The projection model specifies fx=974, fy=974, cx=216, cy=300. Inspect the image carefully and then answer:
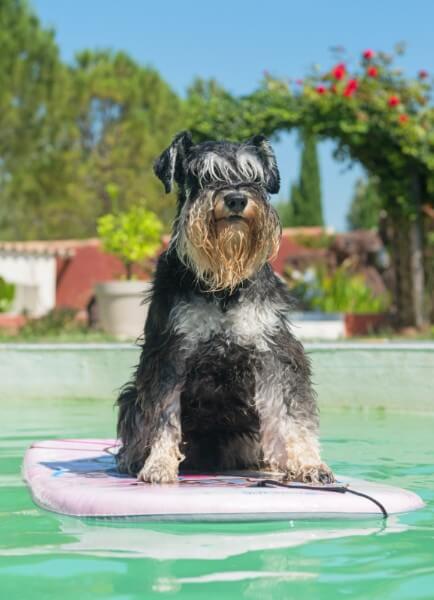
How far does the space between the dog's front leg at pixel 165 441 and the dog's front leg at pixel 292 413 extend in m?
0.40

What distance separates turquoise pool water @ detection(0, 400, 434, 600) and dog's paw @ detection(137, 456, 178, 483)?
0.41m

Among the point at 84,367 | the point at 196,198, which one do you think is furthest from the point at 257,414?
the point at 84,367

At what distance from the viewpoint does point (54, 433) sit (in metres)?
7.79

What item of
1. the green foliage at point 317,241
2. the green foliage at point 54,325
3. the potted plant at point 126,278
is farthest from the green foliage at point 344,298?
the green foliage at point 317,241

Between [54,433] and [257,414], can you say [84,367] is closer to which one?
[54,433]

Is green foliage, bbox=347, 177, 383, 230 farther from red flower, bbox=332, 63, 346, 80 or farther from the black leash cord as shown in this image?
the black leash cord

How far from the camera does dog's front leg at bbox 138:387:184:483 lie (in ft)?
15.0

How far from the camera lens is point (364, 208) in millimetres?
45344

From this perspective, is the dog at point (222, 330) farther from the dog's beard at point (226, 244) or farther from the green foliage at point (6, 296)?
the green foliage at point (6, 296)

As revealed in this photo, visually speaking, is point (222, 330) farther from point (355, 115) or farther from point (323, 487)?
point (355, 115)

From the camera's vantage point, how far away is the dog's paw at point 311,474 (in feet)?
14.9

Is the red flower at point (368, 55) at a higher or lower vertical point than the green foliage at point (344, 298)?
higher

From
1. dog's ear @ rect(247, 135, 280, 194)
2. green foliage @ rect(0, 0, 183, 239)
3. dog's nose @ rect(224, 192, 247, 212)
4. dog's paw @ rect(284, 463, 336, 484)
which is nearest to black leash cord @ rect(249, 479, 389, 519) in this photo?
dog's paw @ rect(284, 463, 336, 484)

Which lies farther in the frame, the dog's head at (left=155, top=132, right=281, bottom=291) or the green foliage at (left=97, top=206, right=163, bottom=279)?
the green foliage at (left=97, top=206, right=163, bottom=279)
